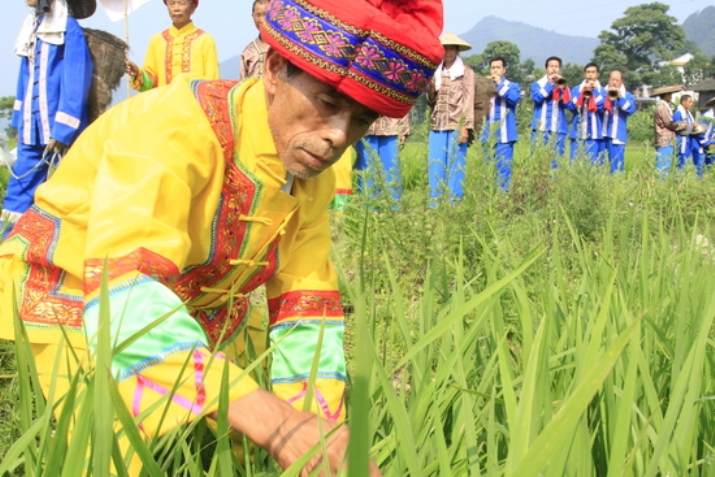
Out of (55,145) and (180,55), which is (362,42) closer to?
(55,145)

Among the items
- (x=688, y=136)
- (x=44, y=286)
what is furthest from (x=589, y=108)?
(x=44, y=286)

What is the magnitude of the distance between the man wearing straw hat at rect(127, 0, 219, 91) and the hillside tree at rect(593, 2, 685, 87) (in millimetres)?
70135

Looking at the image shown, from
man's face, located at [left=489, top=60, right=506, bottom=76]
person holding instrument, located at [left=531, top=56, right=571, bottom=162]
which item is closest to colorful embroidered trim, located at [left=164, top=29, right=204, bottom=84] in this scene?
man's face, located at [left=489, top=60, right=506, bottom=76]

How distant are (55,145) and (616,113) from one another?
23.2ft

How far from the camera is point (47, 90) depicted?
373cm

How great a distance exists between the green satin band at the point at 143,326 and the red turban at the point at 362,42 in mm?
435

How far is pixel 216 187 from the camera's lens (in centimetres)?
119

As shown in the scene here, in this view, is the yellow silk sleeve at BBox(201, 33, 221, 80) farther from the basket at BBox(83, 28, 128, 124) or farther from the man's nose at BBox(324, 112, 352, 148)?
the man's nose at BBox(324, 112, 352, 148)

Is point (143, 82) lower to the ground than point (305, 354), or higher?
higher

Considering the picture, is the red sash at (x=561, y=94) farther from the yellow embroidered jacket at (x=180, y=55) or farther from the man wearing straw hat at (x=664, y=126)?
the yellow embroidered jacket at (x=180, y=55)

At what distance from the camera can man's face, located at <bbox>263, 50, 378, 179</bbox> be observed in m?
1.20

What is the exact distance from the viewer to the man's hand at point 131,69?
4.08m

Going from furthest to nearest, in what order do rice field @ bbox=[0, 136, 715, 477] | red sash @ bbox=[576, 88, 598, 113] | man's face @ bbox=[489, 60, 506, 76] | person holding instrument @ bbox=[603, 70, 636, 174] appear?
person holding instrument @ bbox=[603, 70, 636, 174]
red sash @ bbox=[576, 88, 598, 113]
man's face @ bbox=[489, 60, 506, 76]
rice field @ bbox=[0, 136, 715, 477]

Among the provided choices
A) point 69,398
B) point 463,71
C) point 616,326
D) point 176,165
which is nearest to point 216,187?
point 176,165
